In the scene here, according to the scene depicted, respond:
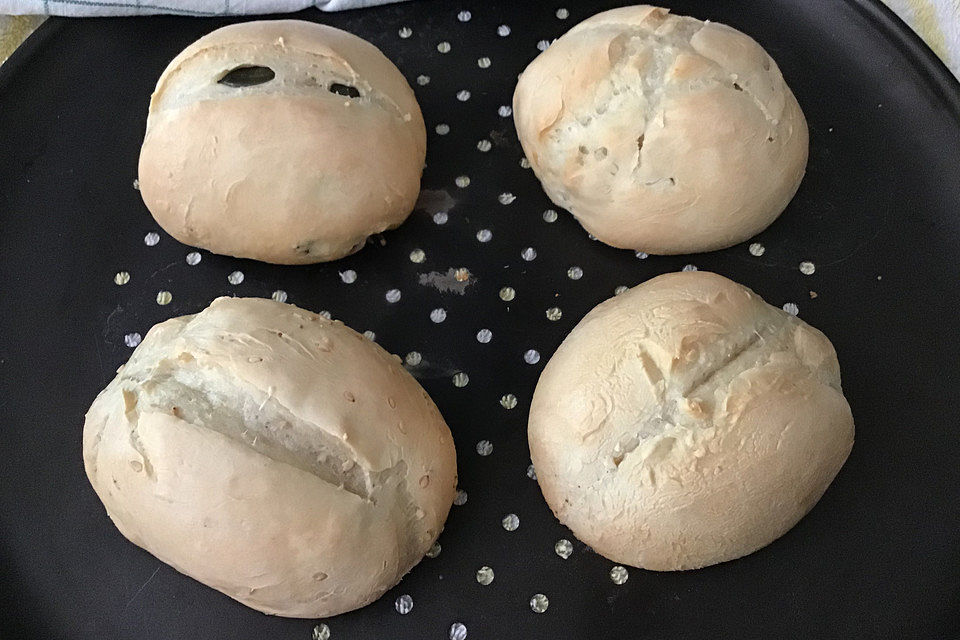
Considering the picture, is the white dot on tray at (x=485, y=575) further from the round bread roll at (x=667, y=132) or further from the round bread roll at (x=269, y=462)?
the round bread roll at (x=667, y=132)

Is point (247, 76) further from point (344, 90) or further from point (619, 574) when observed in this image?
point (619, 574)

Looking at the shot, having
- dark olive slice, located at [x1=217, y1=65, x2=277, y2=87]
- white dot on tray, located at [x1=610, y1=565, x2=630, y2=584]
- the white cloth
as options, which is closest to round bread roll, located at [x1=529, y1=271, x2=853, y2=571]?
white dot on tray, located at [x1=610, y1=565, x2=630, y2=584]

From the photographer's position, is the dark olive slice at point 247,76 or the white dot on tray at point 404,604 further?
the dark olive slice at point 247,76

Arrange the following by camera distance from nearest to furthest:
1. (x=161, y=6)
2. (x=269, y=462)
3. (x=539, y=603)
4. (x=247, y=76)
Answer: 1. (x=269, y=462)
2. (x=539, y=603)
3. (x=247, y=76)
4. (x=161, y=6)

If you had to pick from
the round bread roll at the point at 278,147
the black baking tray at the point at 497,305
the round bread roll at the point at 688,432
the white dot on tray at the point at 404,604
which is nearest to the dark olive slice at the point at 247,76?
the round bread roll at the point at 278,147

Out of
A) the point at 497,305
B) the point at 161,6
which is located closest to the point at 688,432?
the point at 497,305

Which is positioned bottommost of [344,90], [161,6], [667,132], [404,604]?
[404,604]

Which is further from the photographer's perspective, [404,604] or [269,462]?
[404,604]
